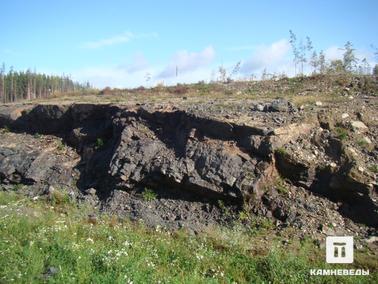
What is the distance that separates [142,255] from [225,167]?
254cm

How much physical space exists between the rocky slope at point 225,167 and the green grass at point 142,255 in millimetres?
587

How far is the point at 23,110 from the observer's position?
1282cm

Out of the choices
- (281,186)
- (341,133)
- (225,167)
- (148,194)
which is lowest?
(148,194)

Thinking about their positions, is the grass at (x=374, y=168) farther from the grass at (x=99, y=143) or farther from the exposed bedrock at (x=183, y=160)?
the grass at (x=99, y=143)

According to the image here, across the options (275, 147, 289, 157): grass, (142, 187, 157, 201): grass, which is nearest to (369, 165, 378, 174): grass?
(275, 147, 289, 157): grass

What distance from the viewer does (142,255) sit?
572 cm

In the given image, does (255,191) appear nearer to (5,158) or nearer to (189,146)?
(189,146)

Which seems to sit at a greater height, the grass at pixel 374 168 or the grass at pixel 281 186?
the grass at pixel 374 168

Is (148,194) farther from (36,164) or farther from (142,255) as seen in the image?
(36,164)

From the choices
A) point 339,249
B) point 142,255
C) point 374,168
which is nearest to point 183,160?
point 142,255

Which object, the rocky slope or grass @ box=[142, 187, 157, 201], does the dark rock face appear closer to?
the rocky slope

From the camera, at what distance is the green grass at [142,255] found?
5.04 meters

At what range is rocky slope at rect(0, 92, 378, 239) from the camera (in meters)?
7.14

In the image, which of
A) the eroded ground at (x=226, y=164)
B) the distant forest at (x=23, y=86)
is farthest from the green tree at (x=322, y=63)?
the distant forest at (x=23, y=86)
